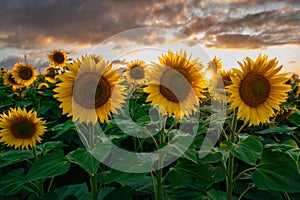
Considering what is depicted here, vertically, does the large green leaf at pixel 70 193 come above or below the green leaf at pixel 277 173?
below

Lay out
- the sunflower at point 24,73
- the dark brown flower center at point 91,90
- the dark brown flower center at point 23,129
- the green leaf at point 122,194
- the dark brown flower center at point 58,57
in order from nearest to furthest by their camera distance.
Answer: the green leaf at point 122,194 < the dark brown flower center at point 91,90 < the dark brown flower center at point 23,129 < the sunflower at point 24,73 < the dark brown flower center at point 58,57

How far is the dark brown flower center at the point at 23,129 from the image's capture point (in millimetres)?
2898

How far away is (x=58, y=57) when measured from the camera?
22.3 ft

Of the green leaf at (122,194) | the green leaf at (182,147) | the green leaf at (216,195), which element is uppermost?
the green leaf at (182,147)

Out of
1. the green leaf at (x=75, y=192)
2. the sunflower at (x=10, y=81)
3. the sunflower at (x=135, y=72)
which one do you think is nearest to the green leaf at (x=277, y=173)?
the green leaf at (x=75, y=192)

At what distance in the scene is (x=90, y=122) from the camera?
7.57 feet

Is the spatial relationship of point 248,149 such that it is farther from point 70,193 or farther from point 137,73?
point 137,73

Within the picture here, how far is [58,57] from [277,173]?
17.6 feet

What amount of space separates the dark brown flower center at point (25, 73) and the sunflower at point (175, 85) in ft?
15.5

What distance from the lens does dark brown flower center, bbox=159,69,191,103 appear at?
239cm


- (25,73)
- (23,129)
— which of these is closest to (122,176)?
(23,129)

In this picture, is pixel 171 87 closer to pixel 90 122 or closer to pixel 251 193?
pixel 90 122

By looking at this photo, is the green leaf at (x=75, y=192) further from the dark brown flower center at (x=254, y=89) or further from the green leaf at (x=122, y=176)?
the dark brown flower center at (x=254, y=89)

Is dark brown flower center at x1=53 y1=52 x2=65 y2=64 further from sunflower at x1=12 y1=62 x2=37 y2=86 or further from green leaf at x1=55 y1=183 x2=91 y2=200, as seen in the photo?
green leaf at x1=55 y1=183 x2=91 y2=200
